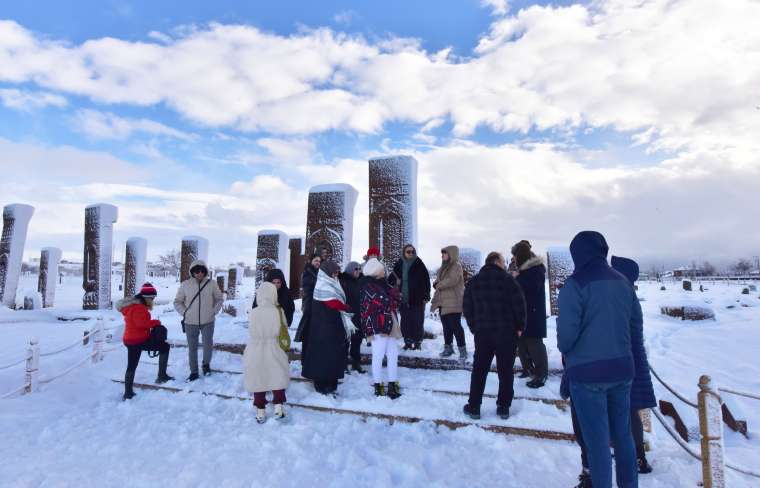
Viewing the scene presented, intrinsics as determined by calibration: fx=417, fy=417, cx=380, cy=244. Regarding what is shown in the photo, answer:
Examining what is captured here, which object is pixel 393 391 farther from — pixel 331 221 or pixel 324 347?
pixel 331 221

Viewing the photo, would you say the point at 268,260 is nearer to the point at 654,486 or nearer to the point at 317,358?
the point at 317,358

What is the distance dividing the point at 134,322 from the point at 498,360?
479 centimetres

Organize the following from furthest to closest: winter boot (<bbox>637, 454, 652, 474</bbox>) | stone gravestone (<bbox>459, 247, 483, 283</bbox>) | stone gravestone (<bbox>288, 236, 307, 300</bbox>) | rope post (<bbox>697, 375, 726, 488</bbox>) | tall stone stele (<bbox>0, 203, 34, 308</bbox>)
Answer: tall stone stele (<bbox>0, 203, 34, 308</bbox>) < stone gravestone (<bbox>288, 236, 307, 300</bbox>) < stone gravestone (<bbox>459, 247, 483, 283</bbox>) < winter boot (<bbox>637, 454, 652, 474</bbox>) < rope post (<bbox>697, 375, 726, 488</bbox>)

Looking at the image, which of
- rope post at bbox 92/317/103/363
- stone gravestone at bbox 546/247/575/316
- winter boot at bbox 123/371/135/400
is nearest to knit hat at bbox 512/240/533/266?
winter boot at bbox 123/371/135/400

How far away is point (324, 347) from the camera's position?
514 cm

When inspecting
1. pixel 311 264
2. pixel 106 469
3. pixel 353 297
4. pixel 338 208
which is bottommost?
pixel 106 469

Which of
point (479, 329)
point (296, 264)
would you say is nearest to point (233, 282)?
point (296, 264)

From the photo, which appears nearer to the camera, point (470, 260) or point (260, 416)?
point (260, 416)

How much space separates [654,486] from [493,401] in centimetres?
172

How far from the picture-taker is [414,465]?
3.55 meters

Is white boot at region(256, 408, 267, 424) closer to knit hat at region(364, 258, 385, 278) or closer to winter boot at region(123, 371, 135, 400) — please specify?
knit hat at region(364, 258, 385, 278)

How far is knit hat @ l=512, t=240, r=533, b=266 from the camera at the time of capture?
5.21m

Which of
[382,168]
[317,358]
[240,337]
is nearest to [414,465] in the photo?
[317,358]

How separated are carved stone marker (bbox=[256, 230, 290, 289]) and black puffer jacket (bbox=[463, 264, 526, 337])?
7611 millimetres
